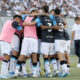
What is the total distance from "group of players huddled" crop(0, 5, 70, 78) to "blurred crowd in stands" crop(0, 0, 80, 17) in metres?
12.0

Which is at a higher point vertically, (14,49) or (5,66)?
(14,49)

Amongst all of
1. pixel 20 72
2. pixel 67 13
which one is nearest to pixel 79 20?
pixel 20 72

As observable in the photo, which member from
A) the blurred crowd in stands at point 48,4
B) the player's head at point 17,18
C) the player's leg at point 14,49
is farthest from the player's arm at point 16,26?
the blurred crowd in stands at point 48,4

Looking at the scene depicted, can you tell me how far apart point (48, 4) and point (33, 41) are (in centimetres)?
1501

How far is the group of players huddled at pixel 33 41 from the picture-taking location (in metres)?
11.1

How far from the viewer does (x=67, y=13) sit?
2692 cm

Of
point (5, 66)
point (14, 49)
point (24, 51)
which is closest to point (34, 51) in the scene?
point (24, 51)

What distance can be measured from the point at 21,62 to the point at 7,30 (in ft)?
3.40

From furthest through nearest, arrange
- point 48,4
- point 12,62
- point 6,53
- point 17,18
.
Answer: point 48,4
point 12,62
point 17,18
point 6,53

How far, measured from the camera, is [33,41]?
11.3 metres

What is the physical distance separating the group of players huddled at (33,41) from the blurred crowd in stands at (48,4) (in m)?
12.0

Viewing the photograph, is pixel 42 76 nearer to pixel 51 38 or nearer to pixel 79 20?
pixel 51 38

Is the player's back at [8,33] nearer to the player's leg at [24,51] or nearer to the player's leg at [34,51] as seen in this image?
the player's leg at [24,51]

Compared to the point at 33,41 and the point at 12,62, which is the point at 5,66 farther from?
the point at 33,41
